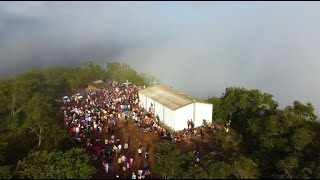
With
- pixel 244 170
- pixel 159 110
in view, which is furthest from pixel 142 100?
pixel 244 170

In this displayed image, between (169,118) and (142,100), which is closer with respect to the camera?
(169,118)

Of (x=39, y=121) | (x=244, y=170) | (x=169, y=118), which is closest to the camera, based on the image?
(x=244, y=170)

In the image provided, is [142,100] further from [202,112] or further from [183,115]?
[202,112]

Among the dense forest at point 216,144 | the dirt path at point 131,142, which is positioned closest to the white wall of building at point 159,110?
the dirt path at point 131,142

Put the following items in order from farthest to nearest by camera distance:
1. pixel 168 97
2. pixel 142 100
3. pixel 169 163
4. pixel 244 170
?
pixel 142 100
pixel 168 97
pixel 169 163
pixel 244 170

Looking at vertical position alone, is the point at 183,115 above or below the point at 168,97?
below

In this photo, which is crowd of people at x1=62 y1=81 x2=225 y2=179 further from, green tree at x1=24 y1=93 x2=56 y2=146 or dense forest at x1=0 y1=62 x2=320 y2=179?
green tree at x1=24 y1=93 x2=56 y2=146

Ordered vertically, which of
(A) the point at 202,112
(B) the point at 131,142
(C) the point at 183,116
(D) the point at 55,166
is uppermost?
(A) the point at 202,112

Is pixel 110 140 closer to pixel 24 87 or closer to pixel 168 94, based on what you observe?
pixel 168 94
